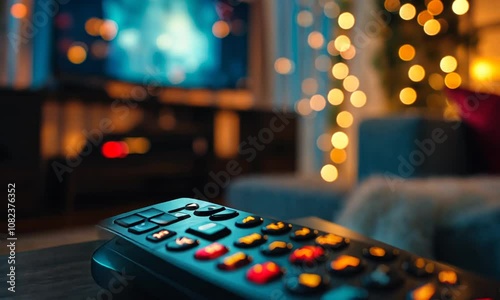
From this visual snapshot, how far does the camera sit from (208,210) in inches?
12.8

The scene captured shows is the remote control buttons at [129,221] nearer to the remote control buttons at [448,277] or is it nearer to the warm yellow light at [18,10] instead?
the remote control buttons at [448,277]

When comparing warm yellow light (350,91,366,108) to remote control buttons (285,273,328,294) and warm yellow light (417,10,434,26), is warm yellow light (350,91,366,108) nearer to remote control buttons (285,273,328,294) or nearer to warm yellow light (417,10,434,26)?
warm yellow light (417,10,434,26)

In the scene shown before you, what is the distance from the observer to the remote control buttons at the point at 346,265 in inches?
8.9

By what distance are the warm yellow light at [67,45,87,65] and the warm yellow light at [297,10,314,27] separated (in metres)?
1.38

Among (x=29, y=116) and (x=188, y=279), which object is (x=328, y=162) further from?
(x=188, y=279)

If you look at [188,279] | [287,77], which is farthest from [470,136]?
[287,77]

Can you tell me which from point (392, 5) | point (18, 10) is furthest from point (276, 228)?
point (392, 5)

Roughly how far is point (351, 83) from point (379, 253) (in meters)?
2.48

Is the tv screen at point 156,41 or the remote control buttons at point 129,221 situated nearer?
the remote control buttons at point 129,221

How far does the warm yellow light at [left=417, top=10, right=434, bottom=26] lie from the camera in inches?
88.8

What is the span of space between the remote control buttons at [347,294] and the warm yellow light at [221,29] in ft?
7.24

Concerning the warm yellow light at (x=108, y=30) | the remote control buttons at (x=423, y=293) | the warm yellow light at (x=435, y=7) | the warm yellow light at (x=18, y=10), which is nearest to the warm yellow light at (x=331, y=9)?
the warm yellow light at (x=435, y=7)

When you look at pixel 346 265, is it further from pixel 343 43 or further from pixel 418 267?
pixel 343 43

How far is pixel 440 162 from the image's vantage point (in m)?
1.04
